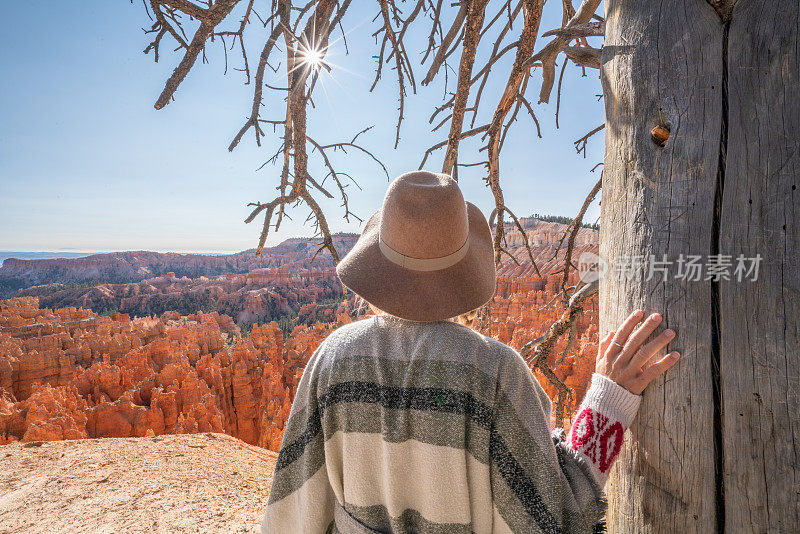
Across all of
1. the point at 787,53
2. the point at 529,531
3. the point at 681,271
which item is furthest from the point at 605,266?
the point at 529,531

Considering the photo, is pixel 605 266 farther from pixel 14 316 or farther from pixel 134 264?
pixel 134 264

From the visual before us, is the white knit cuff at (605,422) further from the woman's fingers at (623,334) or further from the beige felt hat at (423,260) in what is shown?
the beige felt hat at (423,260)

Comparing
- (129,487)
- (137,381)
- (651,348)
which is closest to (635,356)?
(651,348)

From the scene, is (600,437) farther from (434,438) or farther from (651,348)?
(434,438)

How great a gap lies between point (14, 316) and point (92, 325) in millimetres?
5219

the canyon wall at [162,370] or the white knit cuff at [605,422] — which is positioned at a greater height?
the white knit cuff at [605,422]

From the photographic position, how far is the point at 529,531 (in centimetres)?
69

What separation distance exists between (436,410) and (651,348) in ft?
1.62

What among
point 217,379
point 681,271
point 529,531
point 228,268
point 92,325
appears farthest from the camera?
point 228,268

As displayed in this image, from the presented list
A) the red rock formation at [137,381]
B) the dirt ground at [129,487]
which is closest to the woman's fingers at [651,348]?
the dirt ground at [129,487]

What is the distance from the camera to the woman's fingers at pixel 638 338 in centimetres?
81

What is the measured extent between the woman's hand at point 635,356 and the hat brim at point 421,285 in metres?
0.31

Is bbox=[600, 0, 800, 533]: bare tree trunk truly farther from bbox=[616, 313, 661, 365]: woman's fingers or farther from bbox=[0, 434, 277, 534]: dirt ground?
bbox=[0, 434, 277, 534]: dirt ground

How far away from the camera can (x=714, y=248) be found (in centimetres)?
77
